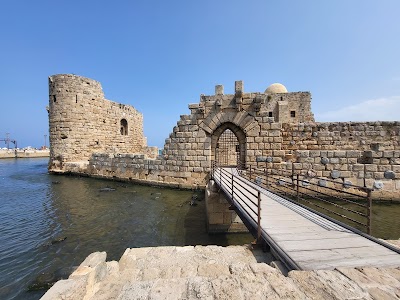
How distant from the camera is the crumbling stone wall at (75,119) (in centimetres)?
1547

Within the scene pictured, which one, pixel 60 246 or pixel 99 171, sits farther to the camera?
pixel 99 171

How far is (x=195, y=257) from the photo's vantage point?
2.68 metres

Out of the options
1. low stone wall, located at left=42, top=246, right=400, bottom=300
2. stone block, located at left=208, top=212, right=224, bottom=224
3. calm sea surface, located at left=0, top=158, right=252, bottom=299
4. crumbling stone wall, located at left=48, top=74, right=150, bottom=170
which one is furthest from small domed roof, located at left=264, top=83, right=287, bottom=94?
low stone wall, located at left=42, top=246, right=400, bottom=300

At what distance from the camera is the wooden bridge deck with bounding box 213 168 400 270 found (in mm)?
2297

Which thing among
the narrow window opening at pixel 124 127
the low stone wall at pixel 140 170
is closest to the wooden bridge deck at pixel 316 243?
the low stone wall at pixel 140 170

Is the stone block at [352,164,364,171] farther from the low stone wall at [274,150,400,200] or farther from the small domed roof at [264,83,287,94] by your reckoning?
the small domed roof at [264,83,287,94]

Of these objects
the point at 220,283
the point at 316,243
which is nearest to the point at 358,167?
the point at 316,243

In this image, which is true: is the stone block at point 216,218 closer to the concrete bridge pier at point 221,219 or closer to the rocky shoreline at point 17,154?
the concrete bridge pier at point 221,219

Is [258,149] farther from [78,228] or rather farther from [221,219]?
[78,228]

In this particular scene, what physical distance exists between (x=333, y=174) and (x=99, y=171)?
14139 mm

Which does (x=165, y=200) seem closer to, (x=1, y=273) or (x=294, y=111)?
(x=1, y=273)

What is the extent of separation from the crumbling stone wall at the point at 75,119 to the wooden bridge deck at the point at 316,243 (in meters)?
16.2

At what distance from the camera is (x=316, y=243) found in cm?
279

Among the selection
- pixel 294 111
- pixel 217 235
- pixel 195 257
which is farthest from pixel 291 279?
pixel 294 111
